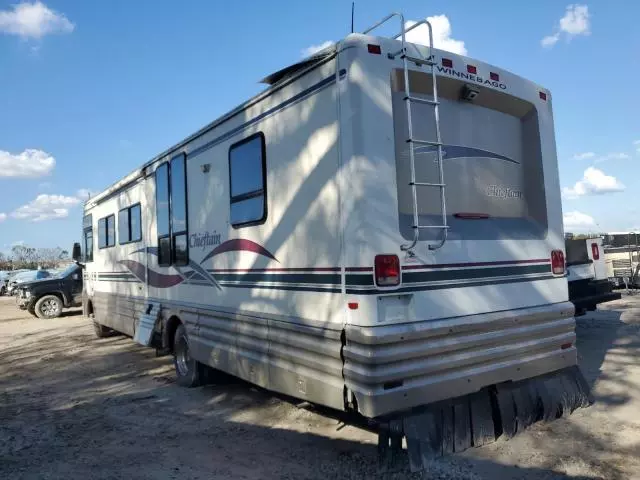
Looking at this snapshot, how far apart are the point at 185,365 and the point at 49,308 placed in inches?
464

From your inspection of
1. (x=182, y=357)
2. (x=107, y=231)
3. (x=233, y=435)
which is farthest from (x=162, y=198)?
(x=233, y=435)

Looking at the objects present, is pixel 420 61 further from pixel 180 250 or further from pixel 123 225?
pixel 123 225

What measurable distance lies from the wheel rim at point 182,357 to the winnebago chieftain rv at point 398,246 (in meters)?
1.06

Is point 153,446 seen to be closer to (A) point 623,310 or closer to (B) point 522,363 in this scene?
(B) point 522,363

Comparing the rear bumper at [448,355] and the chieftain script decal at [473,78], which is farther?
the chieftain script decal at [473,78]

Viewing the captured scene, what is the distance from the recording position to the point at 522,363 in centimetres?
431

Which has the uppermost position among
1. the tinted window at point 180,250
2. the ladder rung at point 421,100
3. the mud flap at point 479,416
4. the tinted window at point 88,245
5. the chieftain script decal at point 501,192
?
the ladder rung at point 421,100

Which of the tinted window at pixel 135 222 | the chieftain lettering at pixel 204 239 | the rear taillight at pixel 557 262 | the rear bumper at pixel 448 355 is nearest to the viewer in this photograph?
the rear bumper at pixel 448 355

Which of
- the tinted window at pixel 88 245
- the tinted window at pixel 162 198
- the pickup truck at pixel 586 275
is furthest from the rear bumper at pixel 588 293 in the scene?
the tinted window at pixel 88 245

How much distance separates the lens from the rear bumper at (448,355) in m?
3.52

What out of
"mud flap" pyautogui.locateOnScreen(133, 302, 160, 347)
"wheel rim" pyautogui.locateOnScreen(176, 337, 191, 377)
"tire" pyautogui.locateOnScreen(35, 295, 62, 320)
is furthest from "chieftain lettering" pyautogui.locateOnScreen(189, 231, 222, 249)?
"tire" pyautogui.locateOnScreen(35, 295, 62, 320)

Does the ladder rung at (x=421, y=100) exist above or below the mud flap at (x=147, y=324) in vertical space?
above

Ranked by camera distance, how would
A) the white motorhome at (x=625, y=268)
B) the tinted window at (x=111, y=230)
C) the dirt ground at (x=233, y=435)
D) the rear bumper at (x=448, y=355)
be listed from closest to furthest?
the rear bumper at (x=448, y=355)
the dirt ground at (x=233, y=435)
the tinted window at (x=111, y=230)
the white motorhome at (x=625, y=268)

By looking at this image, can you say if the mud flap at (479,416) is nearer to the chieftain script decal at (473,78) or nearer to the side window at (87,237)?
the chieftain script decal at (473,78)
